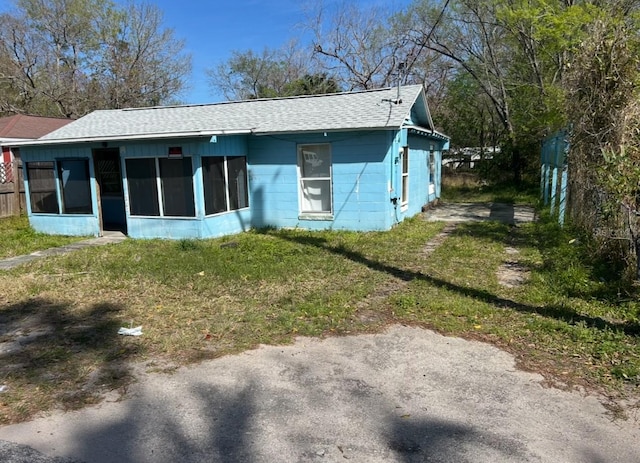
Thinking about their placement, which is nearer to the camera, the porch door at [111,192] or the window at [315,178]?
the window at [315,178]

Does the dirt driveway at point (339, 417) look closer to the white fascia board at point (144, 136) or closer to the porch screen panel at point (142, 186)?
the white fascia board at point (144, 136)

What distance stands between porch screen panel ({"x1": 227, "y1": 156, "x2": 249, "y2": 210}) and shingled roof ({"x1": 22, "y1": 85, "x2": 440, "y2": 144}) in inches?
31.3

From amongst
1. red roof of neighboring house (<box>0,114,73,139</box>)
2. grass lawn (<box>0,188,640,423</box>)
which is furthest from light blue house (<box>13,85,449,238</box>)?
red roof of neighboring house (<box>0,114,73,139</box>)

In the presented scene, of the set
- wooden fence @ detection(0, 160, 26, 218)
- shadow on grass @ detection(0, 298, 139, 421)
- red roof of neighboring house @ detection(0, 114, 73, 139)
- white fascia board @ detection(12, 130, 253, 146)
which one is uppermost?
red roof of neighboring house @ detection(0, 114, 73, 139)

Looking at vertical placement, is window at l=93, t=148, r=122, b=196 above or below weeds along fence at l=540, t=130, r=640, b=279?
above

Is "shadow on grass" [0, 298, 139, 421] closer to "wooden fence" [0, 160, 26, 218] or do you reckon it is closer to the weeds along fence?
the weeds along fence

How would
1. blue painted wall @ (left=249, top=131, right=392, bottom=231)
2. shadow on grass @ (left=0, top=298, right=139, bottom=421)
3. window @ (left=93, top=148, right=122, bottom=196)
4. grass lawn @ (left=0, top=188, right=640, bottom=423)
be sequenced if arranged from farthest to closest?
1. window @ (left=93, top=148, right=122, bottom=196)
2. blue painted wall @ (left=249, top=131, right=392, bottom=231)
3. grass lawn @ (left=0, top=188, right=640, bottom=423)
4. shadow on grass @ (left=0, top=298, right=139, bottom=421)

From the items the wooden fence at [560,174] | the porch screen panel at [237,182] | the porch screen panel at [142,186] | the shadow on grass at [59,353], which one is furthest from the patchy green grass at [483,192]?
the shadow on grass at [59,353]

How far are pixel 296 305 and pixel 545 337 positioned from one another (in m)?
2.74

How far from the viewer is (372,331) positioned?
4941 millimetres

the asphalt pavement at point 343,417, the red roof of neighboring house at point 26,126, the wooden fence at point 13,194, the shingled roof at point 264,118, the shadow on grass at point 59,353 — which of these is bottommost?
the asphalt pavement at point 343,417

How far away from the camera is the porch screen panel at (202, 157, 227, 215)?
10.3 meters

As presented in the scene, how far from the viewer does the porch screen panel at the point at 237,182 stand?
11.1 m

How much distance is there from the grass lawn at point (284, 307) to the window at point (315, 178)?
2.39m
